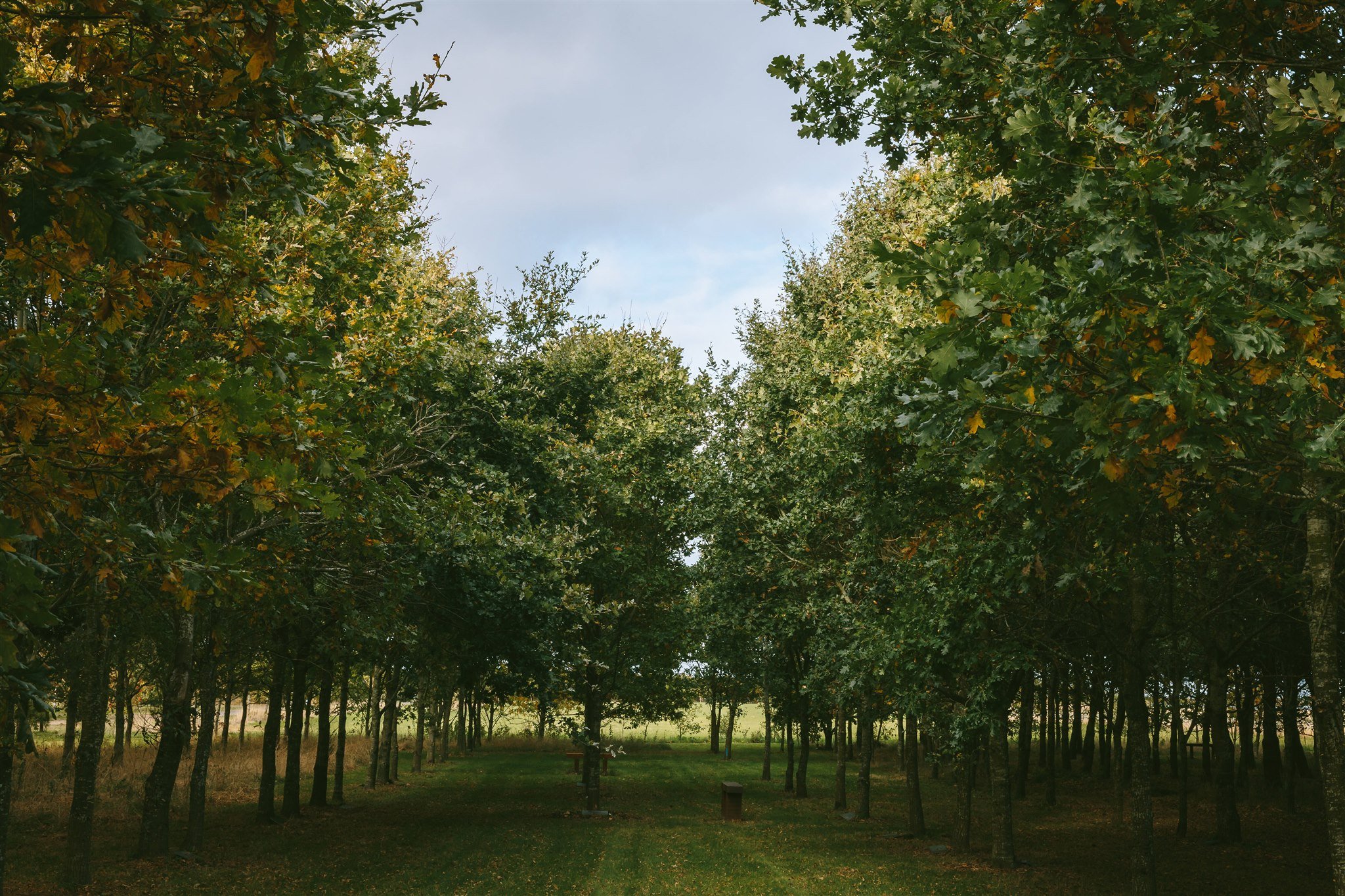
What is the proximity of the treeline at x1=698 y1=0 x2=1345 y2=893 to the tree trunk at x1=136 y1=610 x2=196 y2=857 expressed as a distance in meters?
12.5

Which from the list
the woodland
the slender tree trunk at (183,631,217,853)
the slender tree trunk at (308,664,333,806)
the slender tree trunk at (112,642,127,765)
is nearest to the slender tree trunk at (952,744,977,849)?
the woodland

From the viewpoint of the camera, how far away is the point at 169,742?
1672cm

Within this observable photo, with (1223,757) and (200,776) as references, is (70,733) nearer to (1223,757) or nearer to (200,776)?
(200,776)

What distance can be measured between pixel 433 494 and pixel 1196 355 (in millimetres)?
17485

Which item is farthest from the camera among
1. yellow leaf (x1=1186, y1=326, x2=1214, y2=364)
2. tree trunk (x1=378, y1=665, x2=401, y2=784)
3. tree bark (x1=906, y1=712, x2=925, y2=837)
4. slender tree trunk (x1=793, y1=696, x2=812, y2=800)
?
slender tree trunk (x1=793, y1=696, x2=812, y2=800)

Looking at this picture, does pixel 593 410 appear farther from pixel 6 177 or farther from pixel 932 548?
pixel 6 177

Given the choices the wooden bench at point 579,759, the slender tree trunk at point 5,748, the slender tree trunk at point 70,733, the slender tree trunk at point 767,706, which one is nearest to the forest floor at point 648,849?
the wooden bench at point 579,759

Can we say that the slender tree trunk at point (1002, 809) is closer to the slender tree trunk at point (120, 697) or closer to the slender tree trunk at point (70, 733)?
the slender tree trunk at point (120, 697)

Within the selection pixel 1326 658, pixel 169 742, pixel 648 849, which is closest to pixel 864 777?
pixel 648 849

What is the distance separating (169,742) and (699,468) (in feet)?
49.8

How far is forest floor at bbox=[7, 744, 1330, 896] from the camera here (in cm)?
1700

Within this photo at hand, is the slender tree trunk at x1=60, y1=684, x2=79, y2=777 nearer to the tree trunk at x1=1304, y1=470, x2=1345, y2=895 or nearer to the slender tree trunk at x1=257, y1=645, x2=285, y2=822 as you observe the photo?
the slender tree trunk at x1=257, y1=645, x2=285, y2=822

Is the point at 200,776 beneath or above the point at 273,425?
beneath

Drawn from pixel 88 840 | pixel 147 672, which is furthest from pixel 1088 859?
pixel 147 672
